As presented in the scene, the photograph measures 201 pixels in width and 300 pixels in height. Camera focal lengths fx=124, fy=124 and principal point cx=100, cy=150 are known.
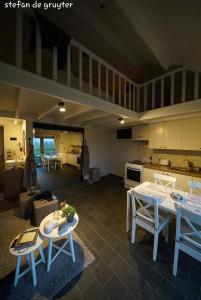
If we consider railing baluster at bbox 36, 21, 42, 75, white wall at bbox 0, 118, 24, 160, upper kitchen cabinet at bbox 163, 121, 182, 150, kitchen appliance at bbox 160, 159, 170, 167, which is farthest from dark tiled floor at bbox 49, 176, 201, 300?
white wall at bbox 0, 118, 24, 160

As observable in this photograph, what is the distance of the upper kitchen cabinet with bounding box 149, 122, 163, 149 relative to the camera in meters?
3.67

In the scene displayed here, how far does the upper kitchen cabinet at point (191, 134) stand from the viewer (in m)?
2.98

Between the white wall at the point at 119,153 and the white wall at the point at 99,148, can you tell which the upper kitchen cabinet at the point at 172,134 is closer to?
the white wall at the point at 119,153

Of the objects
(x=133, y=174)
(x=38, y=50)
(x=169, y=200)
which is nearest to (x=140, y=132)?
(x=133, y=174)

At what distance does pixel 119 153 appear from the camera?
5551 mm

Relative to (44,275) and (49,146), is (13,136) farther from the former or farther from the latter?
(44,275)

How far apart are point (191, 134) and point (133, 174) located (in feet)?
6.36

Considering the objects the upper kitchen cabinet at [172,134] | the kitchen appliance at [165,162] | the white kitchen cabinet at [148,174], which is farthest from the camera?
the kitchen appliance at [165,162]

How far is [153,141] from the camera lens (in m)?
3.85

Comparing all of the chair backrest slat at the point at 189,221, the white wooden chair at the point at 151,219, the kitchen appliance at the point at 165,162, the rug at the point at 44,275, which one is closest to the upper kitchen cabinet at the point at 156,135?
the kitchen appliance at the point at 165,162

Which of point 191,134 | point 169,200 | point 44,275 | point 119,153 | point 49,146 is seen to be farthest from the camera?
point 49,146

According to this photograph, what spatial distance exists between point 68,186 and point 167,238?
10.7 ft

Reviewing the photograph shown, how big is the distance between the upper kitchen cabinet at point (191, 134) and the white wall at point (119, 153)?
1866 mm

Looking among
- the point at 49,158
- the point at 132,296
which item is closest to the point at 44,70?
the point at 132,296
